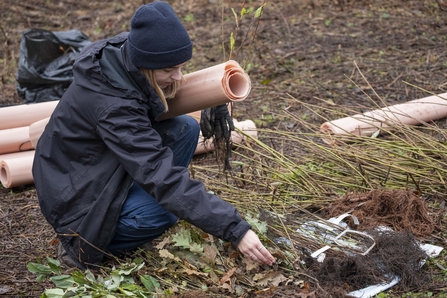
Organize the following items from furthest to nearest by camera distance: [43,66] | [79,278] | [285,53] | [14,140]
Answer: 1. [285,53]
2. [43,66]
3. [14,140]
4. [79,278]

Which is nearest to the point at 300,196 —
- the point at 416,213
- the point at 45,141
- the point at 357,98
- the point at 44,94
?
the point at 416,213

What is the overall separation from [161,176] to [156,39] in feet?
1.81

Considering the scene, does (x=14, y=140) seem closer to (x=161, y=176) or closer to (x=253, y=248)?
(x=161, y=176)

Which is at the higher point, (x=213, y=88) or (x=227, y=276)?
(x=213, y=88)

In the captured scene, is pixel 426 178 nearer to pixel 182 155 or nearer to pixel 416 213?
pixel 416 213

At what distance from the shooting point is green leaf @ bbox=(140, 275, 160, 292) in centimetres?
251

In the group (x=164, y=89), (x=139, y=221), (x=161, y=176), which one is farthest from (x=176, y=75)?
(x=139, y=221)

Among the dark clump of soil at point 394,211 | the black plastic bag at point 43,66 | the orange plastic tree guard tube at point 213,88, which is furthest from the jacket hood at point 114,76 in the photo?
the black plastic bag at point 43,66

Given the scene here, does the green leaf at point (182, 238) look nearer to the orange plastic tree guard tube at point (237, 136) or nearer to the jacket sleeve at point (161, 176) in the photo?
the jacket sleeve at point (161, 176)

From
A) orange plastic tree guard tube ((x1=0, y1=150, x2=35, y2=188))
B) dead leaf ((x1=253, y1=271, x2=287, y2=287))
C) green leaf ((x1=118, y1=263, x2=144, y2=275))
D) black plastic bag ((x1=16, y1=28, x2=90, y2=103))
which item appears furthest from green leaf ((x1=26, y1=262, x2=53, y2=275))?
black plastic bag ((x1=16, y1=28, x2=90, y2=103))

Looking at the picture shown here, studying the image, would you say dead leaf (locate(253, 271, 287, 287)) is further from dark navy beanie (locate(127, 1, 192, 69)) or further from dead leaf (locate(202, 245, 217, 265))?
dark navy beanie (locate(127, 1, 192, 69))

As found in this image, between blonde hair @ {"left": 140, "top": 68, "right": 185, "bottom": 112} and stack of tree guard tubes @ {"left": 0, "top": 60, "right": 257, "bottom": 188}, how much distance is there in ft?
0.23

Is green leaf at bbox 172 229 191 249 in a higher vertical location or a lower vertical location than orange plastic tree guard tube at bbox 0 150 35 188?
higher

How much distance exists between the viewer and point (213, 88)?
2607 millimetres
